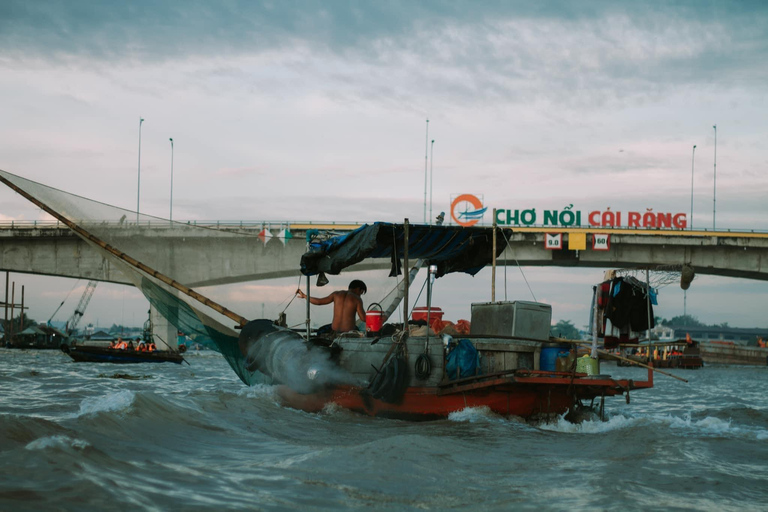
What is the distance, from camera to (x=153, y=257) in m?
15.4

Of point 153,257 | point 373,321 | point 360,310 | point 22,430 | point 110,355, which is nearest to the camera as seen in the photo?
point 22,430

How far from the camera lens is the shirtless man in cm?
1262

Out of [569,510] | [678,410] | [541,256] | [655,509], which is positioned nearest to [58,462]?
[569,510]

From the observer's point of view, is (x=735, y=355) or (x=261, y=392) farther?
(x=735, y=355)

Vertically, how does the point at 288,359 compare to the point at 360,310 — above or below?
below

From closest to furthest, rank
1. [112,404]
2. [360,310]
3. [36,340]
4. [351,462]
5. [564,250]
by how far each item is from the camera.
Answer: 1. [351,462]
2. [112,404]
3. [360,310]
4. [564,250]
5. [36,340]

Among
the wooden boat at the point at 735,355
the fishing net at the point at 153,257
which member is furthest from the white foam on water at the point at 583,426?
the wooden boat at the point at 735,355

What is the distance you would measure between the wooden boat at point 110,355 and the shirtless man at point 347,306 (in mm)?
23470

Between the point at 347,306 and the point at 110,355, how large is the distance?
2394 centimetres

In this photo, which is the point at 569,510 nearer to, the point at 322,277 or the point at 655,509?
the point at 655,509

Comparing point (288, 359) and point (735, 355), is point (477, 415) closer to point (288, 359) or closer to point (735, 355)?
point (288, 359)

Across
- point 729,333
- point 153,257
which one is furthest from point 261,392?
point 729,333

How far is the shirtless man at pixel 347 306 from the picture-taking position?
41.4ft

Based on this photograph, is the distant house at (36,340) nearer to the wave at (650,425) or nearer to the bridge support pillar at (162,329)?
the bridge support pillar at (162,329)
